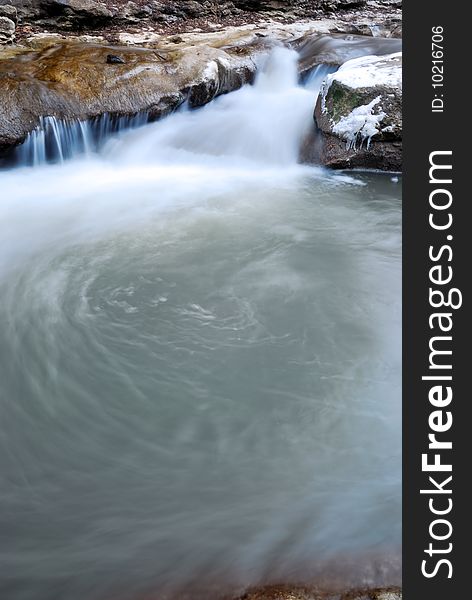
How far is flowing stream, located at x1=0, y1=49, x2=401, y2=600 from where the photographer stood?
2.41m

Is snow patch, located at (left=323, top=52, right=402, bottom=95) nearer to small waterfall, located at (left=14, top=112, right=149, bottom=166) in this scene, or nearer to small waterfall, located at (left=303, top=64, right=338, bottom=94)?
small waterfall, located at (left=303, top=64, right=338, bottom=94)

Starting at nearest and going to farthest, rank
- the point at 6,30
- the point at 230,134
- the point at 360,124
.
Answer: the point at 360,124 → the point at 230,134 → the point at 6,30

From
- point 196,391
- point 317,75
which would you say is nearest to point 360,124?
point 317,75

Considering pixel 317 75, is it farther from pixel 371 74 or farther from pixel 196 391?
pixel 196 391

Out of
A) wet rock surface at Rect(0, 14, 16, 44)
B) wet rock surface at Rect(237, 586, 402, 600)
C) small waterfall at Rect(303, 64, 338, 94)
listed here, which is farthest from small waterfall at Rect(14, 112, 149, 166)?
wet rock surface at Rect(237, 586, 402, 600)

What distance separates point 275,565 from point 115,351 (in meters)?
2.17

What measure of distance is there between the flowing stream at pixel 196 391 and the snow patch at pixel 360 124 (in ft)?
3.21

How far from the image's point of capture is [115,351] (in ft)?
13.1

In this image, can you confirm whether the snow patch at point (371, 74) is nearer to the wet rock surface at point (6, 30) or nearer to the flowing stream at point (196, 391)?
the flowing stream at point (196, 391)

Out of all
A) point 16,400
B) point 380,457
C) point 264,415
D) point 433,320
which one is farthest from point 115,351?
point 433,320

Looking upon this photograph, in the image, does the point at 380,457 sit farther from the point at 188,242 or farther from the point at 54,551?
the point at 188,242

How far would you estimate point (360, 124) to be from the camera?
759 centimetres

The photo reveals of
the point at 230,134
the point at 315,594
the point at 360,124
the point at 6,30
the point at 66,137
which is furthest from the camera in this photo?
the point at 6,30

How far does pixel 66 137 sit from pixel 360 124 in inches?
175
